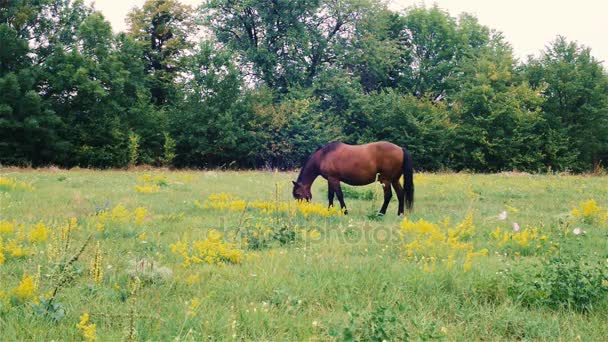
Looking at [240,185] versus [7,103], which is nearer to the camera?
[240,185]

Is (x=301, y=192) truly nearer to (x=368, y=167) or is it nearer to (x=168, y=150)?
(x=368, y=167)

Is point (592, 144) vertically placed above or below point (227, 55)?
below

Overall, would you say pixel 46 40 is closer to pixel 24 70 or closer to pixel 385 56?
Answer: pixel 24 70

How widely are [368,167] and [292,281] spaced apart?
6160 mm

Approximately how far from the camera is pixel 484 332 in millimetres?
3494

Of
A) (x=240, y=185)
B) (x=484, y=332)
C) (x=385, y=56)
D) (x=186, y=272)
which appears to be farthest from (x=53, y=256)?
(x=385, y=56)

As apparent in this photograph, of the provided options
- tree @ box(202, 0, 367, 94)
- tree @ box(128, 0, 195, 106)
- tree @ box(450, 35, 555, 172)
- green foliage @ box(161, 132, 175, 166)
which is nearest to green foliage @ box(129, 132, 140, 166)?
green foliage @ box(161, 132, 175, 166)

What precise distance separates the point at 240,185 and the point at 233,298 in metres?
11.4

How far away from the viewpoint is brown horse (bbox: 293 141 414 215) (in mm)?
9969

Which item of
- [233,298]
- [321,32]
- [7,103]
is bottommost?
[233,298]

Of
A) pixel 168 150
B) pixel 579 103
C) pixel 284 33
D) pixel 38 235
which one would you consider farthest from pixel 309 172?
pixel 579 103

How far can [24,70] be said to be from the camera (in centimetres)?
2636

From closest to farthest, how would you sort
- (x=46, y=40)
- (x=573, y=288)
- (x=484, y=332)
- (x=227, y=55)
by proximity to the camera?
(x=484, y=332)
(x=573, y=288)
(x=46, y=40)
(x=227, y=55)

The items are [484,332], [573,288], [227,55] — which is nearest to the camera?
[484,332]
